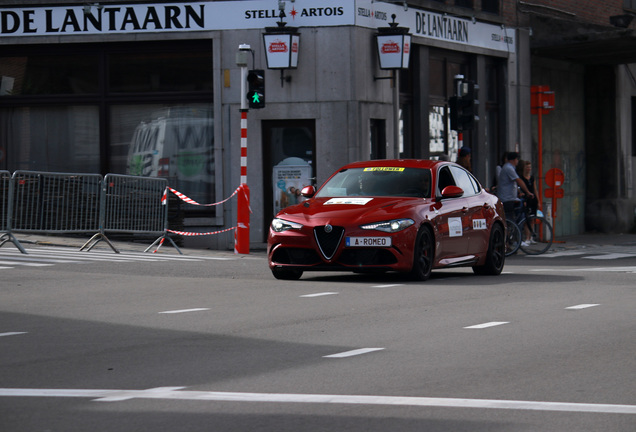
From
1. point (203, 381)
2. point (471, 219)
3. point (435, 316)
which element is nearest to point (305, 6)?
point (471, 219)

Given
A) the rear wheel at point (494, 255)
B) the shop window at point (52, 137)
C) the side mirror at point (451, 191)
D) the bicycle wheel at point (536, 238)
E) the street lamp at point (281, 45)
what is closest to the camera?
the side mirror at point (451, 191)

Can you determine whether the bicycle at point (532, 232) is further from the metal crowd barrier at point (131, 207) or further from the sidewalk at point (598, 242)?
the metal crowd barrier at point (131, 207)

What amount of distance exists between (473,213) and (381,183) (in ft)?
4.63

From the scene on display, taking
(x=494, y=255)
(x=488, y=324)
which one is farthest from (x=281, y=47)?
(x=488, y=324)

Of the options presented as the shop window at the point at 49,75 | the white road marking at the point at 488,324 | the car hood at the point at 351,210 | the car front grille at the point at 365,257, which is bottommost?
the white road marking at the point at 488,324

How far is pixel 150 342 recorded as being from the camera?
8781mm

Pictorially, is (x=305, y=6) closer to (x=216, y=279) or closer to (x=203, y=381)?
(x=216, y=279)

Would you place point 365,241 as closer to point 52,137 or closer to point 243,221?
point 243,221

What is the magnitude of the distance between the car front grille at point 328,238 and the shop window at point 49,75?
11.8 meters

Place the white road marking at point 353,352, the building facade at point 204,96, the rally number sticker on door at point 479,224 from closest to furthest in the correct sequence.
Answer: the white road marking at point 353,352 → the rally number sticker on door at point 479,224 → the building facade at point 204,96

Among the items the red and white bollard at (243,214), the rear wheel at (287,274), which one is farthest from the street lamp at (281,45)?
the rear wheel at (287,274)

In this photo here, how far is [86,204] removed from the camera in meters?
20.2

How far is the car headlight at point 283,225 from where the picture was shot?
14078 millimetres

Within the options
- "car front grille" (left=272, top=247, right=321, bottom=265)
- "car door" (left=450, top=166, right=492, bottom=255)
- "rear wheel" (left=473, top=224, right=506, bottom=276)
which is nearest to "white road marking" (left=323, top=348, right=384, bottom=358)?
"car front grille" (left=272, top=247, right=321, bottom=265)
